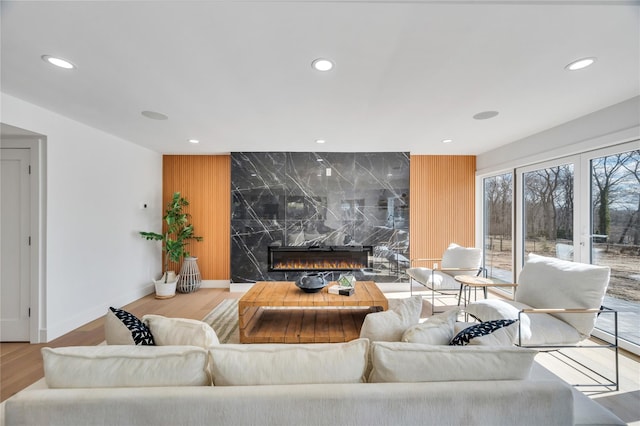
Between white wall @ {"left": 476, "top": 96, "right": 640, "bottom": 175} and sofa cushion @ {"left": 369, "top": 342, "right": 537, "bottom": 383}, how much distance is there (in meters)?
2.73

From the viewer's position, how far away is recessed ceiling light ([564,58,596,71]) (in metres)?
1.83

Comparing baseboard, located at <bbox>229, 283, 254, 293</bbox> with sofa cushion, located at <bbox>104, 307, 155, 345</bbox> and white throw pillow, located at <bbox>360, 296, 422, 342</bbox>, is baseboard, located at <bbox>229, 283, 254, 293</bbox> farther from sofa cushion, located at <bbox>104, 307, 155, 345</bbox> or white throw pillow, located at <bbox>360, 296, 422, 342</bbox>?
white throw pillow, located at <bbox>360, 296, 422, 342</bbox>

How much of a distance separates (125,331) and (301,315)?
184 centimetres

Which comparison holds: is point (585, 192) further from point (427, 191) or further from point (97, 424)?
point (97, 424)

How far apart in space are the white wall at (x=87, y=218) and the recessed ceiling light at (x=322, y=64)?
2727 mm

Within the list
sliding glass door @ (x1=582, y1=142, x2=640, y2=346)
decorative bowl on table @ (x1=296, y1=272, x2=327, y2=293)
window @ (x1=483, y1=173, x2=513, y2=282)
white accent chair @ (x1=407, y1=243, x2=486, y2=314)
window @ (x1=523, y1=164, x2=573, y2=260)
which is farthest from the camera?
window @ (x1=483, y1=173, x2=513, y2=282)

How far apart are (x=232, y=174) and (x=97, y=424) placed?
401 cm

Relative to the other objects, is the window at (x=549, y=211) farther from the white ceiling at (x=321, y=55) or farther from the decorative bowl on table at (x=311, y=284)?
the decorative bowl on table at (x=311, y=284)

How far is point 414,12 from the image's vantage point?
1416 millimetres

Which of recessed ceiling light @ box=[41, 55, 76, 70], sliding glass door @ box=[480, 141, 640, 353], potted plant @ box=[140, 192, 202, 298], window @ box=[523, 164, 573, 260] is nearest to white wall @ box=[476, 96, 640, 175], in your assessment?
sliding glass door @ box=[480, 141, 640, 353]

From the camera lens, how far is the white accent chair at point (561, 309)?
1963mm

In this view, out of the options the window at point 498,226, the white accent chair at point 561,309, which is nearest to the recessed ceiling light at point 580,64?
the white accent chair at point 561,309

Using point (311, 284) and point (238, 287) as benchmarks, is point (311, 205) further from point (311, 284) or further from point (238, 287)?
point (311, 284)

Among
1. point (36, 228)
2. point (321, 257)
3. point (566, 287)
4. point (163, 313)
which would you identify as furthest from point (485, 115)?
point (36, 228)
